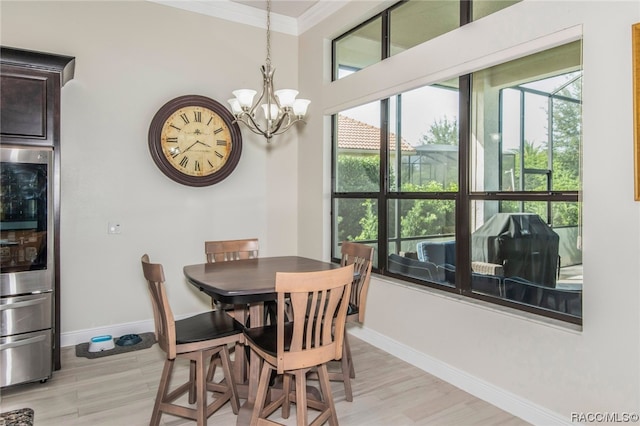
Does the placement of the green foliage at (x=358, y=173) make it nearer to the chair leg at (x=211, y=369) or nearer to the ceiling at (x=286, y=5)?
the ceiling at (x=286, y=5)

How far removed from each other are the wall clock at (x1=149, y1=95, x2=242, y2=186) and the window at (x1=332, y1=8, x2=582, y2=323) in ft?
4.66

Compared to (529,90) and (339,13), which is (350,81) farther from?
(529,90)

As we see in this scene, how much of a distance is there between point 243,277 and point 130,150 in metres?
2.07

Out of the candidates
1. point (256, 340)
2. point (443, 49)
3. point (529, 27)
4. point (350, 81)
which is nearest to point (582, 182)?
point (529, 27)

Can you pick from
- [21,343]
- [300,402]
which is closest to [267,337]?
[300,402]

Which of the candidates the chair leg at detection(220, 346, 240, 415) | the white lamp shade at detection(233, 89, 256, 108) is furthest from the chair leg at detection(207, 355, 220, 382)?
the white lamp shade at detection(233, 89, 256, 108)

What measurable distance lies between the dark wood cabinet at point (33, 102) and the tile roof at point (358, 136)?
243 cm

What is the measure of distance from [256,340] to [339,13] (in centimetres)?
326

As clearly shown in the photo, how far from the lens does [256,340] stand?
231cm

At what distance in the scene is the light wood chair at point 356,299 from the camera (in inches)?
109

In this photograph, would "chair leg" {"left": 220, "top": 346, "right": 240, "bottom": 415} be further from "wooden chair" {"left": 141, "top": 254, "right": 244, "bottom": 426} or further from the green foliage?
the green foliage

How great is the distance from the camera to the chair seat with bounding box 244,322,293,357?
7.09 feet

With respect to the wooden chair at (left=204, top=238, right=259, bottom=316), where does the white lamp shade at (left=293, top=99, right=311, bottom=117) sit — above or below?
above

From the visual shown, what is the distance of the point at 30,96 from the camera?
292 cm
